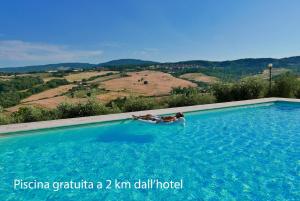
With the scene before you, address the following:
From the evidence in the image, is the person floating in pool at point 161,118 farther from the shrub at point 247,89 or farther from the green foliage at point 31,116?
the shrub at point 247,89

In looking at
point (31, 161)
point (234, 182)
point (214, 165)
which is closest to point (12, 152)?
point (31, 161)

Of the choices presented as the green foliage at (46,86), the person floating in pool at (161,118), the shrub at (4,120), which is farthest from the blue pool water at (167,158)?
the green foliage at (46,86)

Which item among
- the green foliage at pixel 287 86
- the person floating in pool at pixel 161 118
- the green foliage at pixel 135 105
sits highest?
the green foliage at pixel 287 86

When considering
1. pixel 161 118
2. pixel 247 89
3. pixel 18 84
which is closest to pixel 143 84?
pixel 18 84

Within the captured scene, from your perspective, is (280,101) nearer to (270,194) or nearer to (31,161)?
(270,194)

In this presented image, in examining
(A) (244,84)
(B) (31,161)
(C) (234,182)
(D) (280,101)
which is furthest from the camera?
(A) (244,84)

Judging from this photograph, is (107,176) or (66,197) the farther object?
(107,176)
